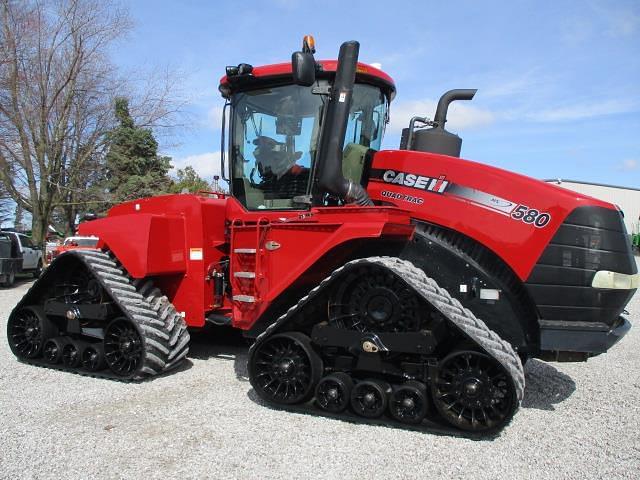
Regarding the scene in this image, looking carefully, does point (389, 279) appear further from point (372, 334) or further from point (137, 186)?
point (137, 186)

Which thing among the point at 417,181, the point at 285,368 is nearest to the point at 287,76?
the point at 417,181

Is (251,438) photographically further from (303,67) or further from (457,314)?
(303,67)

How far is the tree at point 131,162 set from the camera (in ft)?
61.2

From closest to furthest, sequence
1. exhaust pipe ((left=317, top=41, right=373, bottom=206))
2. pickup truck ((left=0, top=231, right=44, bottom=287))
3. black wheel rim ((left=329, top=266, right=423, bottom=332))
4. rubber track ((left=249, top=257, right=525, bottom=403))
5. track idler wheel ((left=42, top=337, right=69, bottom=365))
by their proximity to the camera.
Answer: rubber track ((left=249, top=257, right=525, bottom=403))
black wheel rim ((left=329, top=266, right=423, bottom=332))
exhaust pipe ((left=317, top=41, right=373, bottom=206))
track idler wheel ((left=42, top=337, right=69, bottom=365))
pickup truck ((left=0, top=231, right=44, bottom=287))

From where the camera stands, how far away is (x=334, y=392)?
4.06 metres

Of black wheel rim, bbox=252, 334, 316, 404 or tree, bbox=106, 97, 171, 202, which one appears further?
tree, bbox=106, 97, 171, 202

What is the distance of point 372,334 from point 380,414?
22.5 inches

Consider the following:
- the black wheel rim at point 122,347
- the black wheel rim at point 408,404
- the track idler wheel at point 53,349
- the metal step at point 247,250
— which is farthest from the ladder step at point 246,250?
the track idler wheel at point 53,349

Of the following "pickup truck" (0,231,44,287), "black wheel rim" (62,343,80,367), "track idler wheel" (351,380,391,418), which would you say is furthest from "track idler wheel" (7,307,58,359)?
"pickup truck" (0,231,44,287)

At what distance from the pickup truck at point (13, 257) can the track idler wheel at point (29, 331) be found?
901 centimetres

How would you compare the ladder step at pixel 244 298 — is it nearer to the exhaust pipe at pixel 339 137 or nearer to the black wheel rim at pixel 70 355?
the exhaust pipe at pixel 339 137

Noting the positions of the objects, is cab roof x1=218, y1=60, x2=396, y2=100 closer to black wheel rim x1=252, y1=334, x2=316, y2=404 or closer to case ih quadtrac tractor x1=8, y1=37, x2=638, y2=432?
case ih quadtrac tractor x1=8, y1=37, x2=638, y2=432

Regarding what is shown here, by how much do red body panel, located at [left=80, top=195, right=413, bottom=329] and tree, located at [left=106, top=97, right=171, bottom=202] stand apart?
13.8m

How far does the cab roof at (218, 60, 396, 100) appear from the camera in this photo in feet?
15.3
